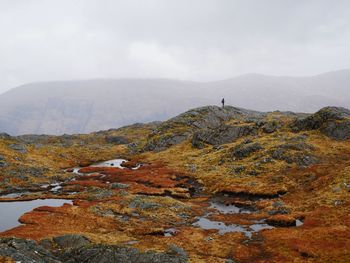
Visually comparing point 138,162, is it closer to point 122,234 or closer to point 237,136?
point 237,136

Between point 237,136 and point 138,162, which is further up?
point 237,136

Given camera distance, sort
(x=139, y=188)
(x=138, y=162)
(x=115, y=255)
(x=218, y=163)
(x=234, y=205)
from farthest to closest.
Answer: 1. (x=138, y=162)
2. (x=218, y=163)
3. (x=139, y=188)
4. (x=234, y=205)
5. (x=115, y=255)

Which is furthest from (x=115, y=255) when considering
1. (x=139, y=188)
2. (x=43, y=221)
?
(x=139, y=188)

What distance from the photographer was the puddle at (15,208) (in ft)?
159

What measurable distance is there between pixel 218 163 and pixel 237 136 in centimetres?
2594

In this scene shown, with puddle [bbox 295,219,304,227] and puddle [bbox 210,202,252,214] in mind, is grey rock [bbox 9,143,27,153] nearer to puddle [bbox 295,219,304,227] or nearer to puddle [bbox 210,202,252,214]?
puddle [bbox 210,202,252,214]

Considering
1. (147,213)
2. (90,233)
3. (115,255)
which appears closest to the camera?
(115,255)

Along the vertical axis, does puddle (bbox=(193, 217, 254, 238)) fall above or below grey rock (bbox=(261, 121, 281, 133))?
below

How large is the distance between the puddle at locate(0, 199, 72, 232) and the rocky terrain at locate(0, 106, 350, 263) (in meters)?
1.62

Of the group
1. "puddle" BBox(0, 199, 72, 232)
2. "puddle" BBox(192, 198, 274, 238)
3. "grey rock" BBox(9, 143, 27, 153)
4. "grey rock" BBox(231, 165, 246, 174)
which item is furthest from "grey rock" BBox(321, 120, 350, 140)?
"grey rock" BBox(9, 143, 27, 153)

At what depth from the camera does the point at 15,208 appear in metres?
56.9

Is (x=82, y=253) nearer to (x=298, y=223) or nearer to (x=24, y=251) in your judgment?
(x=24, y=251)

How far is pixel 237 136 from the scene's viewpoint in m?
114

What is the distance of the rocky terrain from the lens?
37.5m
